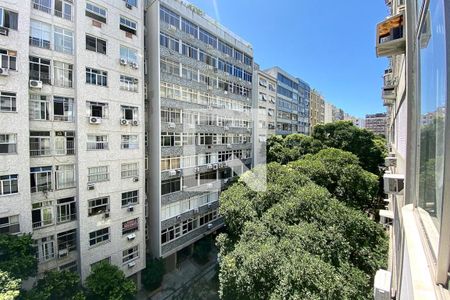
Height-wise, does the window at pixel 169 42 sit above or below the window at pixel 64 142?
above

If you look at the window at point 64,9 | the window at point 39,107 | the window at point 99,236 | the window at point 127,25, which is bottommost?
the window at point 99,236

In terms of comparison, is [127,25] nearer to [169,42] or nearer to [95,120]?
[169,42]

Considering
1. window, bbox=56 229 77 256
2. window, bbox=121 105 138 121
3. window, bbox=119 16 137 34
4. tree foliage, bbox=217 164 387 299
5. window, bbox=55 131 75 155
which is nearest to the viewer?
tree foliage, bbox=217 164 387 299

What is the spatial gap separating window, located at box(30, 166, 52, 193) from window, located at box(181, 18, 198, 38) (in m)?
10.6

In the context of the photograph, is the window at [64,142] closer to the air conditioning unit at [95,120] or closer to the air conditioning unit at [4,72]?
the air conditioning unit at [95,120]

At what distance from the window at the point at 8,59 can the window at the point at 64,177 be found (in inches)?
157

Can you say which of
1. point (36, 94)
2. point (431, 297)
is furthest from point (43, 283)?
point (431, 297)

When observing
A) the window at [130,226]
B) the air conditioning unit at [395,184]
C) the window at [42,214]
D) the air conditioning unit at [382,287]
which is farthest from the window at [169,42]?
the air conditioning unit at [382,287]

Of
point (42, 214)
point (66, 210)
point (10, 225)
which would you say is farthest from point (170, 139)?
point (10, 225)

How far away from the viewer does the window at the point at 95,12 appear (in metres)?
9.95

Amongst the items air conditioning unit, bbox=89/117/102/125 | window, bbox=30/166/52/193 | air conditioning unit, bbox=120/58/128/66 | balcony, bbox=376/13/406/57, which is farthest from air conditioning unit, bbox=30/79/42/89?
balcony, bbox=376/13/406/57

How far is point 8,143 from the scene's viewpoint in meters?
8.10

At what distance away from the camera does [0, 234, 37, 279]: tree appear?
23.2 feet

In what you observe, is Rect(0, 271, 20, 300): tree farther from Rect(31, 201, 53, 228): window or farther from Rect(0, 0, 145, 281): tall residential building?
Rect(31, 201, 53, 228): window
